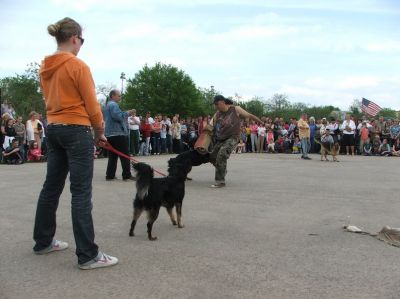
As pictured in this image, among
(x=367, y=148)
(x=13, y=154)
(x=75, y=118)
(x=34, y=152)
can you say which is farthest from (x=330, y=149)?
(x=75, y=118)

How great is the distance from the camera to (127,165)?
35.2 ft

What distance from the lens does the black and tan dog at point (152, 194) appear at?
5.31 metres

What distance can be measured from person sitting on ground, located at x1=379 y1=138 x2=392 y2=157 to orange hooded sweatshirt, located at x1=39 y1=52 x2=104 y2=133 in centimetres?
2104

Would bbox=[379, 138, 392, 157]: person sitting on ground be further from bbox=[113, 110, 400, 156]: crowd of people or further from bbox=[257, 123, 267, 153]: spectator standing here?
bbox=[257, 123, 267, 153]: spectator standing

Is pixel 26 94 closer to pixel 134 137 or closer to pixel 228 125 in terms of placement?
pixel 134 137

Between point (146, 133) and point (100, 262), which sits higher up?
point (146, 133)

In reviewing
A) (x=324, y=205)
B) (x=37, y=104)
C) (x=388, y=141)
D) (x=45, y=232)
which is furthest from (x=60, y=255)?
(x=37, y=104)

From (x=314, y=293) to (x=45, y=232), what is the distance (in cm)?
263

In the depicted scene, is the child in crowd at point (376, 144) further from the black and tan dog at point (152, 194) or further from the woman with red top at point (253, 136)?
the black and tan dog at point (152, 194)

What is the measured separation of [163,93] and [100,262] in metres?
64.8

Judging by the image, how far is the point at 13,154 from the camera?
15.5 m

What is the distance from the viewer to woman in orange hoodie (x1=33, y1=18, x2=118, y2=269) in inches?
166

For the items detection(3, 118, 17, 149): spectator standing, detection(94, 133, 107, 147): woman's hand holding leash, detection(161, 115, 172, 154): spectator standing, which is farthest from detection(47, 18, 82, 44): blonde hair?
detection(161, 115, 172, 154): spectator standing

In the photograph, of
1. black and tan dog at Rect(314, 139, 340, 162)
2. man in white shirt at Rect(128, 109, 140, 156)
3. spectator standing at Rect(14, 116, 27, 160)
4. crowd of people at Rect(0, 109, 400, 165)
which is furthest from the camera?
man in white shirt at Rect(128, 109, 140, 156)
